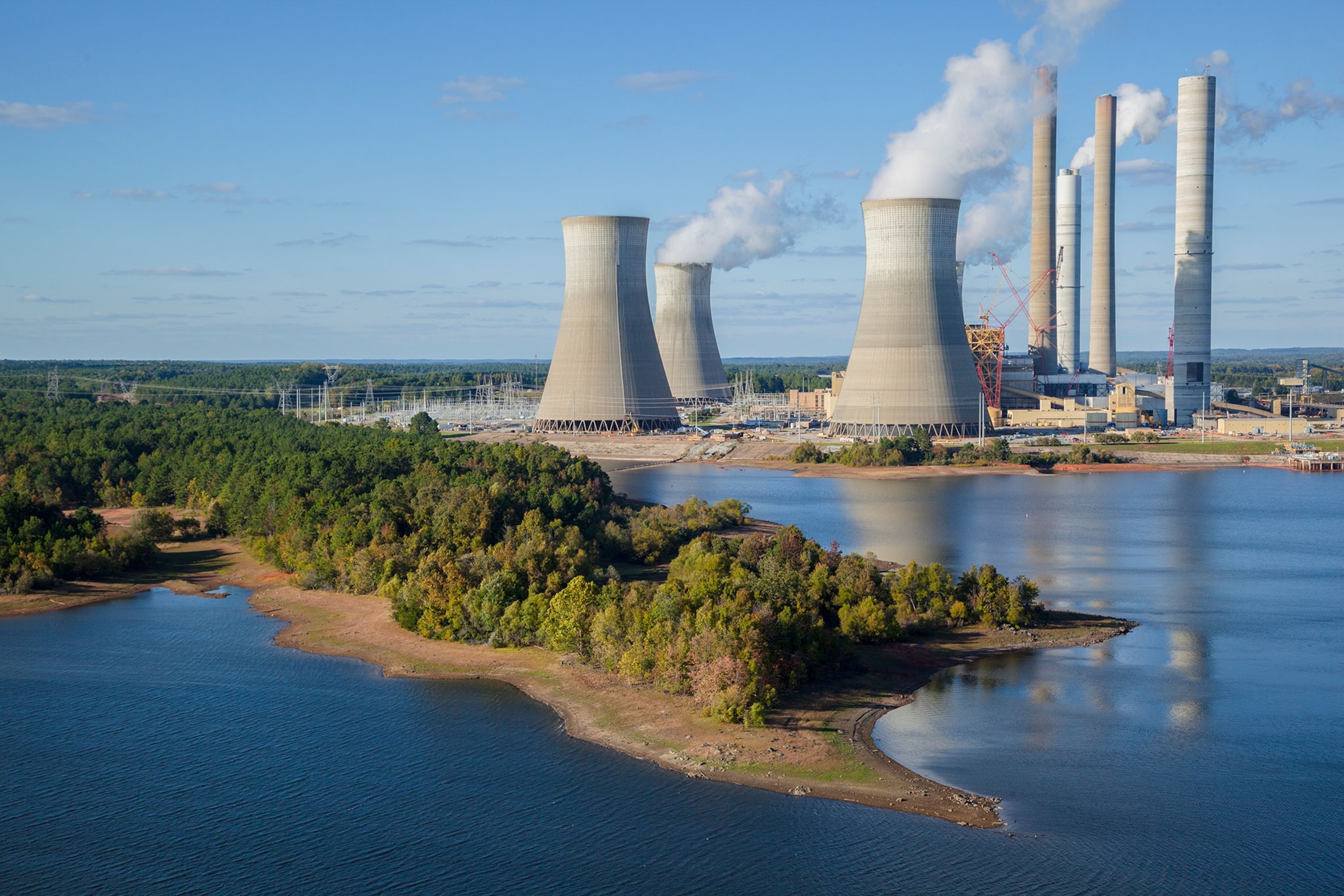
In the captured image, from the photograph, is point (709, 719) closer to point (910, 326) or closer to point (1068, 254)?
point (910, 326)

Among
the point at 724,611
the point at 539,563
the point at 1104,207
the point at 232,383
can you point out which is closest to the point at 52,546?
the point at 539,563

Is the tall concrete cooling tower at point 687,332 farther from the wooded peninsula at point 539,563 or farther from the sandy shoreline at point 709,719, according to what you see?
the sandy shoreline at point 709,719

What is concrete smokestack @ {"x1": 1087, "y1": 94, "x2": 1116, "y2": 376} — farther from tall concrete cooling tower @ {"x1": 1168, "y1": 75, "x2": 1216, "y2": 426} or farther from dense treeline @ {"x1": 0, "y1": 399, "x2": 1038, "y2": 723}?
dense treeline @ {"x1": 0, "y1": 399, "x2": 1038, "y2": 723}

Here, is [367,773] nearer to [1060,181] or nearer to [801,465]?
[801,465]

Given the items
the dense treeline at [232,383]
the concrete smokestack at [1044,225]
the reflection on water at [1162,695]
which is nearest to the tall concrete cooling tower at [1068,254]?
the concrete smokestack at [1044,225]

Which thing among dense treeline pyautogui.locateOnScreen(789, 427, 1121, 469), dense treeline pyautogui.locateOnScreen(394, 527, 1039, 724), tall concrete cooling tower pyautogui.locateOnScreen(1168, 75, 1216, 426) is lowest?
dense treeline pyautogui.locateOnScreen(394, 527, 1039, 724)

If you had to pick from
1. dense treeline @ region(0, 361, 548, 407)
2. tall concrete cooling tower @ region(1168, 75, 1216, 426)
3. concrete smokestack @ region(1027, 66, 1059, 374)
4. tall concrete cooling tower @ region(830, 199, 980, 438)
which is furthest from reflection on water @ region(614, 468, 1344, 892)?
dense treeline @ region(0, 361, 548, 407)
